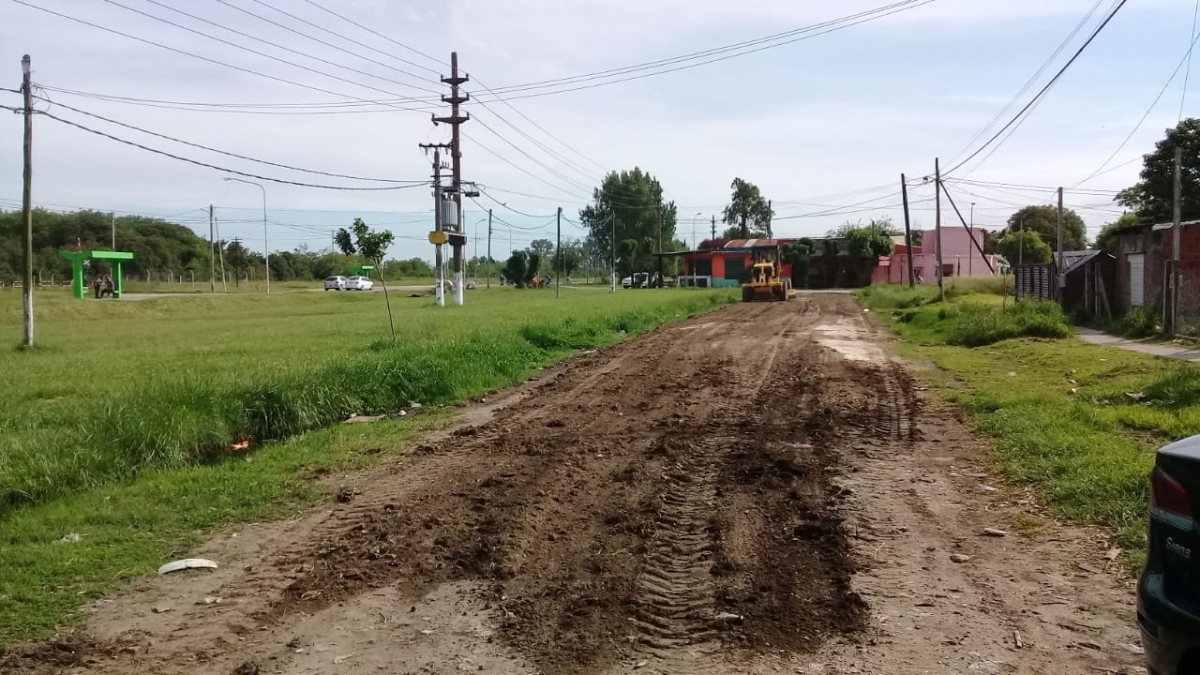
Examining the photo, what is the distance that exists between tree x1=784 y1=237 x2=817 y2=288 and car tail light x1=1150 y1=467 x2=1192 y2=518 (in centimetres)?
7921

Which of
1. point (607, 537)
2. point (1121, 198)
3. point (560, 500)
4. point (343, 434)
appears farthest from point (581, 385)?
point (1121, 198)

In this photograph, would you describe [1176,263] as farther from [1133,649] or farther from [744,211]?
[744,211]

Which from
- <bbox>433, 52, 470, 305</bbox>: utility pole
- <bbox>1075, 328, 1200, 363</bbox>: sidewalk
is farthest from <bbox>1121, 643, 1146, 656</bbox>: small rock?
<bbox>433, 52, 470, 305</bbox>: utility pole

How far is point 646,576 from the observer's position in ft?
18.4

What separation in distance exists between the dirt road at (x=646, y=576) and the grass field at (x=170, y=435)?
0.57 m

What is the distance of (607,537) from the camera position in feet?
21.0

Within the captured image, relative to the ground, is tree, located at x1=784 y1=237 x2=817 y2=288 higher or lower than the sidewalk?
higher

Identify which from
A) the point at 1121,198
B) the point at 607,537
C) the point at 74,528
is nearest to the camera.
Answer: the point at 607,537

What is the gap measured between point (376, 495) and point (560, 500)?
1711 mm

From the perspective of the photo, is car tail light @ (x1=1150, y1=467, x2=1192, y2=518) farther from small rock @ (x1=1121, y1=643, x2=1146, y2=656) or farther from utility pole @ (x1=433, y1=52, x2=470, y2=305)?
utility pole @ (x1=433, y1=52, x2=470, y2=305)

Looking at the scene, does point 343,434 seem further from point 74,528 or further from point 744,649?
point 744,649

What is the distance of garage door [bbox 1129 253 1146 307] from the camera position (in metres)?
24.0

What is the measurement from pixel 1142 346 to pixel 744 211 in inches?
4213

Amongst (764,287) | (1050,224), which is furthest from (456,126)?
(1050,224)
